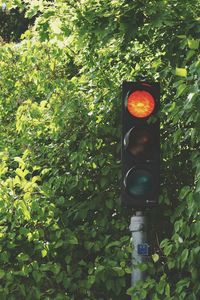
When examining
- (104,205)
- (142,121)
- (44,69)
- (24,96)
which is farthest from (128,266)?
(24,96)

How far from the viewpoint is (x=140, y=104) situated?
13.4ft

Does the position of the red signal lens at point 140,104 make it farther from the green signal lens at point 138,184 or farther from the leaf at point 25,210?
the leaf at point 25,210

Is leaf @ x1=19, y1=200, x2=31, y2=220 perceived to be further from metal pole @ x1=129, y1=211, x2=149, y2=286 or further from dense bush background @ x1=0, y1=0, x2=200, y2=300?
metal pole @ x1=129, y1=211, x2=149, y2=286

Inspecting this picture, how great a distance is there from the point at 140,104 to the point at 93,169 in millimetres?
1541

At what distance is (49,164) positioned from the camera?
18.8 feet

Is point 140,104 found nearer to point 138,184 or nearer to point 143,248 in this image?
point 138,184

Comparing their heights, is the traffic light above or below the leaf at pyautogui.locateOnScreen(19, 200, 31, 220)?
above

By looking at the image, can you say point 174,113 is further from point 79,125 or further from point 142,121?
point 79,125

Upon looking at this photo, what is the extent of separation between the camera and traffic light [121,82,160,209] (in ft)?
13.1

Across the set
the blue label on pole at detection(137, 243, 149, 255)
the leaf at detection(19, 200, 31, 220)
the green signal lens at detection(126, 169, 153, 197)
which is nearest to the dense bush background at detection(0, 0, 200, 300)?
the leaf at detection(19, 200, 31, 220)

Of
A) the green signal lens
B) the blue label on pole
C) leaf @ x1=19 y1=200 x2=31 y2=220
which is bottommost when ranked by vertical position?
the blue label on pole

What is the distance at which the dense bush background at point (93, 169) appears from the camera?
4691mm

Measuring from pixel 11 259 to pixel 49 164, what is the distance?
3.37 ft

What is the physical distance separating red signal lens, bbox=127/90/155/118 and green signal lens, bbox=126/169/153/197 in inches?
15.3
